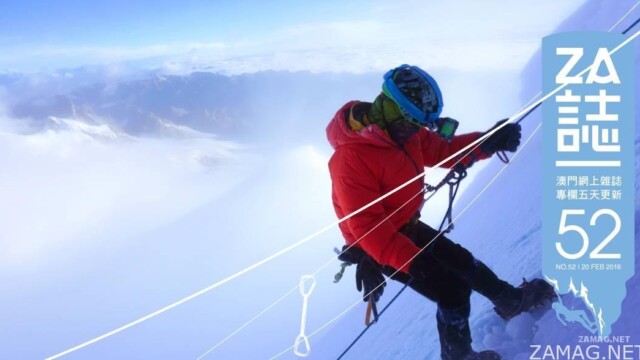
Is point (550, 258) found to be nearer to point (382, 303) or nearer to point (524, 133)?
point (382, 303)

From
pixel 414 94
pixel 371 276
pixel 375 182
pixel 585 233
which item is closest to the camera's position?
pixel 414 94

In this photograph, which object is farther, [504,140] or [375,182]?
[504,140]

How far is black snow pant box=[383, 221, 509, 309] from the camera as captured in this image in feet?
8.36

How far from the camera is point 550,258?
277 cm

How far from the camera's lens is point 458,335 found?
8.45 ft

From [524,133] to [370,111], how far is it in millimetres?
7351

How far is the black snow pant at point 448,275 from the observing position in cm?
255

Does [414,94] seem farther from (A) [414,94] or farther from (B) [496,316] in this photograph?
(B) [496,316]

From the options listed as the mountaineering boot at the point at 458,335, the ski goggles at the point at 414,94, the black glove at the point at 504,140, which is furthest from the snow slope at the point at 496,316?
the ski goggles at the point at 414,94

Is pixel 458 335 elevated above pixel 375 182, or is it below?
below

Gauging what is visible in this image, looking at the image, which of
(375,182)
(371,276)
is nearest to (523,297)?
(371,276)

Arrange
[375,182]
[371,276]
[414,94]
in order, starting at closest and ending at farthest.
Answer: [414,94], [375,182], [371,276]

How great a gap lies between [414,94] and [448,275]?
888mm

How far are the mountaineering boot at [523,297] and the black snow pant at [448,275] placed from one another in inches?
1.6
